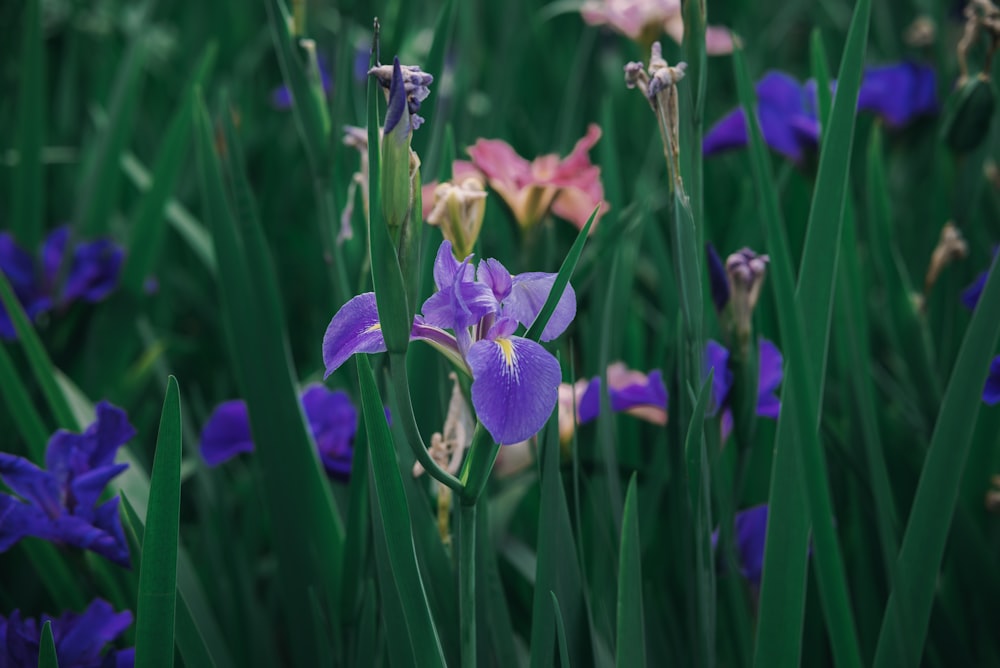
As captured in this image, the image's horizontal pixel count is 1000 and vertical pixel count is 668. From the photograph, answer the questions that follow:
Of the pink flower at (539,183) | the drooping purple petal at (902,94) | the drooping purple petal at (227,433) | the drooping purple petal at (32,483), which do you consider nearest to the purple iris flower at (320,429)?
the drooping purple petal at (227,433)

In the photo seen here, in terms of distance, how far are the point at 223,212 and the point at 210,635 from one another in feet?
1.04

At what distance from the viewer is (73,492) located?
0.62m

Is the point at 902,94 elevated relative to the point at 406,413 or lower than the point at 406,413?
elevated

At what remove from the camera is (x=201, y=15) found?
1.84 metres

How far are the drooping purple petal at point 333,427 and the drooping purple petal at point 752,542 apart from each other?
316mm

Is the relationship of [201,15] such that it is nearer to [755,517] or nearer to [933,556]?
[755,517]

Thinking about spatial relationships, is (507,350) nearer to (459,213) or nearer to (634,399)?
(459,213)

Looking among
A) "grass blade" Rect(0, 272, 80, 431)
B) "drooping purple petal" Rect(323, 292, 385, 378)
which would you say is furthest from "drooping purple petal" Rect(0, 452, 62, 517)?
"drooping purple petal" Rect(323, 292, 385, 378)

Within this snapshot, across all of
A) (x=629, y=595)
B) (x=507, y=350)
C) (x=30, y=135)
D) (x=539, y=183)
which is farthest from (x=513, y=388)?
(x=30, y=135)

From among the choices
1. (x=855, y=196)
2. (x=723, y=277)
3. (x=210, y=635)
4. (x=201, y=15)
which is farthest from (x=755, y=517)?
(x=201, y=15)

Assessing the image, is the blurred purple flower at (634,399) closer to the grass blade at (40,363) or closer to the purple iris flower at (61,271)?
the grass blade at (40,363)

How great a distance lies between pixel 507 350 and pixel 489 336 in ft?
0.08

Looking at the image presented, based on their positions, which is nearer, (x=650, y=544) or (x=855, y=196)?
(x=650, y=544)

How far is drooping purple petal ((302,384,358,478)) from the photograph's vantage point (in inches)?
28.4
